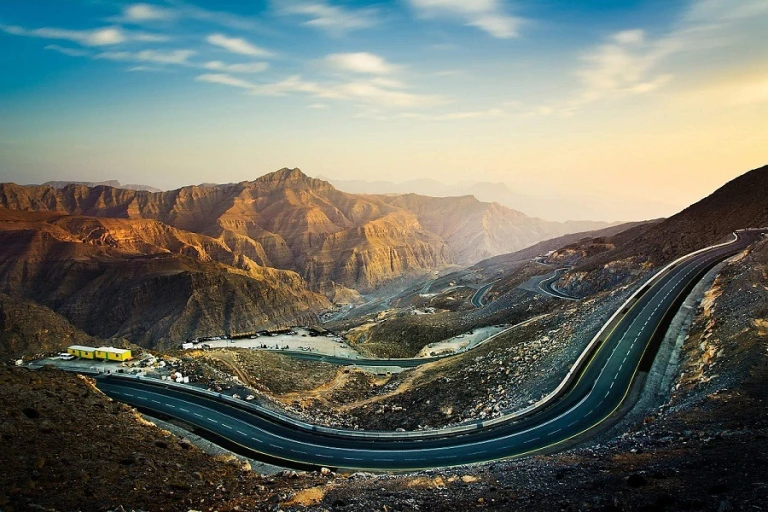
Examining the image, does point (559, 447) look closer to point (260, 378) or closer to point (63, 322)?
point (260, 378)

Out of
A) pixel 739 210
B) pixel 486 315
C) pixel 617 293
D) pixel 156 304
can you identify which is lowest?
pixel 156 304

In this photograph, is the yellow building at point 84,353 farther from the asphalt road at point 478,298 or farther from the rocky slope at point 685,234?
the asphalt road at point 478,298

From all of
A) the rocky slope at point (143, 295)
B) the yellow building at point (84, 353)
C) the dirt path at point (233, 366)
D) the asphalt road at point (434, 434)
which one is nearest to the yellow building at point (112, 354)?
the yellow building at point (84, 353)

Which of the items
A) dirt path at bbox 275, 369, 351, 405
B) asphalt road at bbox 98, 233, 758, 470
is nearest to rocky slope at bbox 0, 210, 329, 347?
dirt path at bbox 275, 369, 351, 405

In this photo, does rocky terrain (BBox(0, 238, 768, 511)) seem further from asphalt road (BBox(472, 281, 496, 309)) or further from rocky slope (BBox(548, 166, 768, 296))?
asphalt road (BBox(472, 281, 496, 309))

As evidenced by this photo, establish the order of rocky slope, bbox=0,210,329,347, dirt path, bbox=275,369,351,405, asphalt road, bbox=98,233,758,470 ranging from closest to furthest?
1. asphalt road, bbox=98,233,758,470
2. dirt path, bbox=275,369,351,405
3. rocky slope, bbox=0,210,329,347

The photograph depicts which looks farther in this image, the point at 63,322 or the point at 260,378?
the point at 63,322

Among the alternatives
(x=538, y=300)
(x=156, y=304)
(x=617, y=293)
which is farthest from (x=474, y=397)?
(x=156, y=304)
